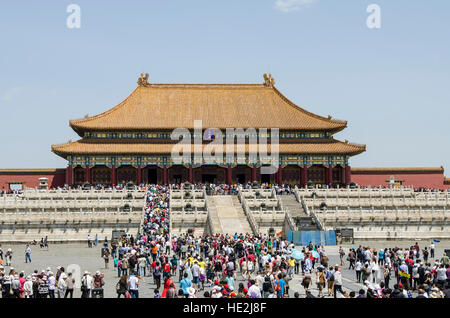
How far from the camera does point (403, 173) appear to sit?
80438mm

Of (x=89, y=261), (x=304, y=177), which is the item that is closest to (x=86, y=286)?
(x=89, y=261)

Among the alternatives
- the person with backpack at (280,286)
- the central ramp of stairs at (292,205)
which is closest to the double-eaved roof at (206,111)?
the central ramp of stairs at (292,205)

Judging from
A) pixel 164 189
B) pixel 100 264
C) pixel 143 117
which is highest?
pixel 143 117

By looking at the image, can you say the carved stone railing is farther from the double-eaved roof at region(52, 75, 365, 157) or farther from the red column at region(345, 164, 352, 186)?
the red column at region(345, 164, 352, 186)

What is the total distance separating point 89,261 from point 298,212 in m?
20.5

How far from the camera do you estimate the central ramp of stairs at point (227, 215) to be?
48188 millimetres

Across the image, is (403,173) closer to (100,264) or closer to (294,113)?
(294,113)

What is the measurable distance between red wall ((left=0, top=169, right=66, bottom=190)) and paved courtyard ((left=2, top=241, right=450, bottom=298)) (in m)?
30.8

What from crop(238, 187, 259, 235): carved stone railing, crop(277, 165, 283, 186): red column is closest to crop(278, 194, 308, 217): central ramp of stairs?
crop(238, 187, 259, 235): carved stone railing

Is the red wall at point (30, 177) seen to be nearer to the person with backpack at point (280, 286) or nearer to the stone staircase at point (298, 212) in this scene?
the stone staircase at point (298, 212)

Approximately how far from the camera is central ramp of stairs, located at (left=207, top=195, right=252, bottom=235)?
48.2 m
